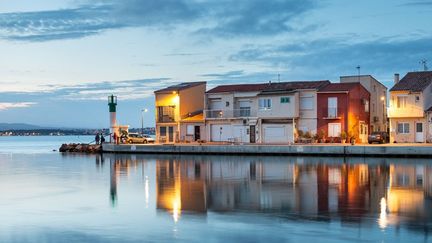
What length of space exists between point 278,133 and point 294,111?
8.74 ft

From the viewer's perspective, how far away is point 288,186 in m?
25.9

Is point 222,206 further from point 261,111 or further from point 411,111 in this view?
point 261,111

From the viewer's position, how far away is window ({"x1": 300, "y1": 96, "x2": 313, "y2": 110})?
181ft

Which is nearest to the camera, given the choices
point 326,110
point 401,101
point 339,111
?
point 401,101

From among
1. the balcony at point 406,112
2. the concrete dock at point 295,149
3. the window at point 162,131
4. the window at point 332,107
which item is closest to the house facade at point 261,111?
the window at point 332,107

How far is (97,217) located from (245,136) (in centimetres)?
4010

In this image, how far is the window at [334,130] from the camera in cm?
5397

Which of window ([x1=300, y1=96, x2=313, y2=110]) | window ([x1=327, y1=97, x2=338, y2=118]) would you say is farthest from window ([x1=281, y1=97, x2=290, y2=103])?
window ([x1=327, y1=97, x2=338, y2=118])

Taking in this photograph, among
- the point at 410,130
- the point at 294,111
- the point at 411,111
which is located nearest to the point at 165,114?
the point at 294,111

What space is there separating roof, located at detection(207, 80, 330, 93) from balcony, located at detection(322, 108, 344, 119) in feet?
7.54

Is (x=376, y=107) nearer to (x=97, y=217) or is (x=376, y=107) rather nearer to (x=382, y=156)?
(x=382, y=156)

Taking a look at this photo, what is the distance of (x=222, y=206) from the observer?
19859 millimetres

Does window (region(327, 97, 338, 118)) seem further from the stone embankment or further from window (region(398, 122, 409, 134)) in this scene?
the stone embankment

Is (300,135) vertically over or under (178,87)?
under
